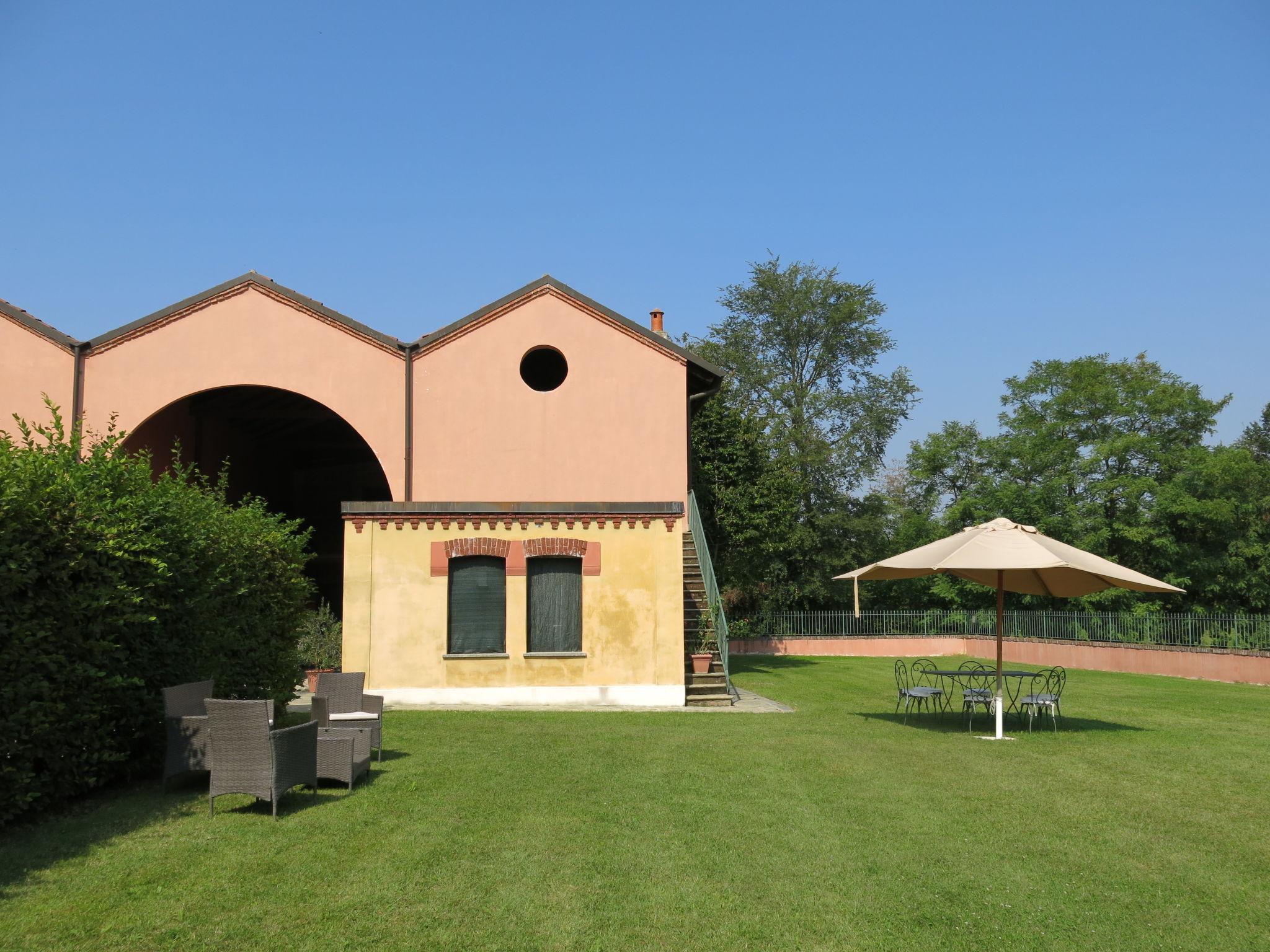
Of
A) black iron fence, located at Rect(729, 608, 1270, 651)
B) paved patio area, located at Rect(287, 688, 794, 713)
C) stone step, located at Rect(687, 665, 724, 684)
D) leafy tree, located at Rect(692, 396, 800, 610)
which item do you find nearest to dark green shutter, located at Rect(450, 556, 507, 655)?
paved patio area, located at Rect(287, 688, 794, 713)

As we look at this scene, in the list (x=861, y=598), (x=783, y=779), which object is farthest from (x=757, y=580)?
(x=783, y=779)

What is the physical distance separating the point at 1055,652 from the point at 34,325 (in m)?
24.3

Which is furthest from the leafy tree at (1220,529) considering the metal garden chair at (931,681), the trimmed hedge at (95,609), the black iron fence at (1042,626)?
the trimmed hedge at (95,609)

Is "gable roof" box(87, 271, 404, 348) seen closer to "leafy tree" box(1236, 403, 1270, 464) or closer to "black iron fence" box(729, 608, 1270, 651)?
"black iron fence" box(729, 608, 1270, 651)

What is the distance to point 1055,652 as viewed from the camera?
27172 millimetres

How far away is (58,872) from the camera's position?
5910 millimetres

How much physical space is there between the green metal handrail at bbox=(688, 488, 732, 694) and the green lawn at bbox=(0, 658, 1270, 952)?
5.11 metres

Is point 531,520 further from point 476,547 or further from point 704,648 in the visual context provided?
point 704,648

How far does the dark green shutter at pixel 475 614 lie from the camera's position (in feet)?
49.2

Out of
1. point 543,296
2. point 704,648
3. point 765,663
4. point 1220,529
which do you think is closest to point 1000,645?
point 704,648

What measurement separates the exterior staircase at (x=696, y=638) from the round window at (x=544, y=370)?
384 centimetres

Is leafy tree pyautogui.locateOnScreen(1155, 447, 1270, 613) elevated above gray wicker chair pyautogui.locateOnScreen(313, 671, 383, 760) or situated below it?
above

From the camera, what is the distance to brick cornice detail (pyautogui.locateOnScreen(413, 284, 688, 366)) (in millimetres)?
18562

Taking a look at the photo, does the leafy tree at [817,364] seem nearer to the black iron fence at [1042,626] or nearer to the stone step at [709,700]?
the black iron fence at [1042,626]
